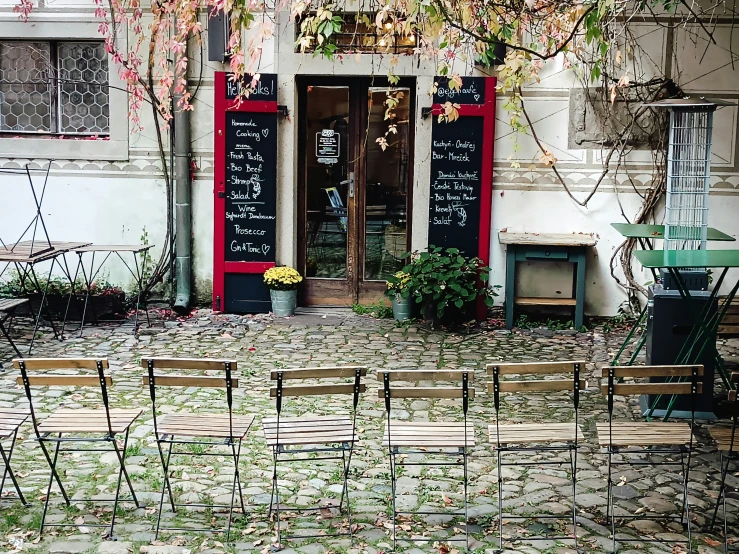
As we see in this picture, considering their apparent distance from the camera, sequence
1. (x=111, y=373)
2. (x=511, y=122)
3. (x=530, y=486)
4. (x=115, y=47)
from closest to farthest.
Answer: (x=530, y=486) < (x=111, y=373) < (x=511, y=122) < (x=115, y=47)

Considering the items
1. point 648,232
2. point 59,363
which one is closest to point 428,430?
point 59,363

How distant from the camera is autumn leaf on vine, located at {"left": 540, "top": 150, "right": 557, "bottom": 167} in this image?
9445 mm

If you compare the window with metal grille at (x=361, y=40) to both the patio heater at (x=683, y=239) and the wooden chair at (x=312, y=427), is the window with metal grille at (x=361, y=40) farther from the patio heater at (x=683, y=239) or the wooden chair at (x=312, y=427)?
the wooden chair at (x=312, y=427)

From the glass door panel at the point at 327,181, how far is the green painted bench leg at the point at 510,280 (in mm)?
1842

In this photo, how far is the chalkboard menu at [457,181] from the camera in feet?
31.8

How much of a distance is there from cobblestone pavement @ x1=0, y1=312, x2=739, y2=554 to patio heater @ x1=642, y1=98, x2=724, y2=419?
0.47 metres

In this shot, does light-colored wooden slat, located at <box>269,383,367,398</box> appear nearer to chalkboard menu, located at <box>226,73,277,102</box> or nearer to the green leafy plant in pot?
the green leafy plant in pot

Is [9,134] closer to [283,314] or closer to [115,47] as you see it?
[115,47]

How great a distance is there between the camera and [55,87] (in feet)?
33.4

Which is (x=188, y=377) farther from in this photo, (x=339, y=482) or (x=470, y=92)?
(x=470, y=92)

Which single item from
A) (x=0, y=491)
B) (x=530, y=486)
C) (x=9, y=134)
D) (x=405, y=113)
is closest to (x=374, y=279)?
(x=405, y=113)

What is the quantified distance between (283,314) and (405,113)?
8.14 ft

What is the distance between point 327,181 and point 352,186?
0.91 feet

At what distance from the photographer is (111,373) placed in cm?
764
